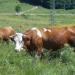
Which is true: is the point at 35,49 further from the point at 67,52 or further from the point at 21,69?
the point at 21,69

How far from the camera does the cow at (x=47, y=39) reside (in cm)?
1016

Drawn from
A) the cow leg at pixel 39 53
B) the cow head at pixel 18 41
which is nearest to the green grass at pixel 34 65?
the cow leg at pixel 39 53

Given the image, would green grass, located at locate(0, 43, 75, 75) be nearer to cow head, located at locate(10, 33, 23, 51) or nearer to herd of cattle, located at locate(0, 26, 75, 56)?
cow head, located at locate(10, 33, 23, 51)

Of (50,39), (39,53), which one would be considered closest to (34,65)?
(39,53)

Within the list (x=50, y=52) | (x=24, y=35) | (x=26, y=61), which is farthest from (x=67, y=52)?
(x=24, y=35)

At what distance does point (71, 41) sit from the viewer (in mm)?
10109

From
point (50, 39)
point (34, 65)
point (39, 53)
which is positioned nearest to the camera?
point (34, 65)

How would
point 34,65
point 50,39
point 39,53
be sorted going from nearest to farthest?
point 34,65 → point 39,53 → point 50,39

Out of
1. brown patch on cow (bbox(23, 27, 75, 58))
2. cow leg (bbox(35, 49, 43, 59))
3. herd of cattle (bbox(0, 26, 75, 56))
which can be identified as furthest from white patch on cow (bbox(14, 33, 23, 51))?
cow leg (bbox(35, 49, 43, 59))

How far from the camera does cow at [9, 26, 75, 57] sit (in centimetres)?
1016

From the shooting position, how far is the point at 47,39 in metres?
10.3

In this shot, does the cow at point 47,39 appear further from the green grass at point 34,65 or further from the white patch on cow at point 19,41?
the green grass at point 34,65

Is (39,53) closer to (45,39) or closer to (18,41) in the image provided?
(45,39)

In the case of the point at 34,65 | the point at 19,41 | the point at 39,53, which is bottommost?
the point at 39,53
